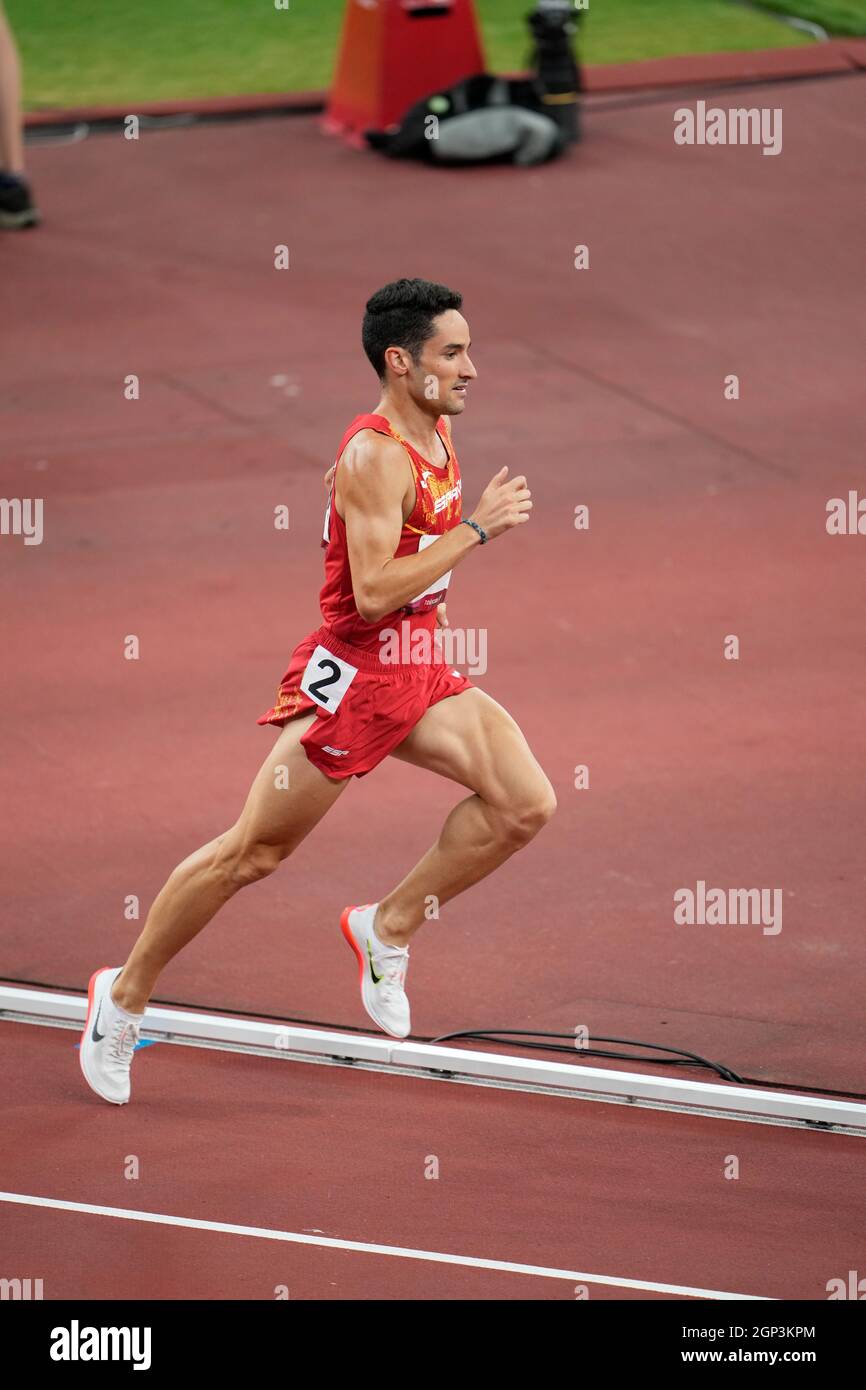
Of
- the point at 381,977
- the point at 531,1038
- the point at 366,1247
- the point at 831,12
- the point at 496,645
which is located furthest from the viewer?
the point at 831,12

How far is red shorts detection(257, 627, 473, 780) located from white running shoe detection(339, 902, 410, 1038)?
2.09ft

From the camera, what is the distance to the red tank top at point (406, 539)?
5.70 m

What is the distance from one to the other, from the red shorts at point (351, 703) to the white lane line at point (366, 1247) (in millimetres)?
1305

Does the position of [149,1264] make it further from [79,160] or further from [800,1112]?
[79,160]

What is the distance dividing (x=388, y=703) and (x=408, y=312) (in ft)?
3.70

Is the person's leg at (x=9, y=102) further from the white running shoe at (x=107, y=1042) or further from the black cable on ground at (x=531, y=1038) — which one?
the white running shoe at (x=107, y=1042)

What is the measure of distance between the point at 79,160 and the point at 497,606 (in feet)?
26.5

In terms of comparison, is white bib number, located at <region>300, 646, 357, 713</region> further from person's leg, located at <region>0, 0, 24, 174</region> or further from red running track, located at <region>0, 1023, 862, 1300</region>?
person's leg, located at <region>0, 0, 24, 174</region>

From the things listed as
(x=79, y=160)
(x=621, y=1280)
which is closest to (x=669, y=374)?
(x=79, y=160)

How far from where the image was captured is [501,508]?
552 centimetres

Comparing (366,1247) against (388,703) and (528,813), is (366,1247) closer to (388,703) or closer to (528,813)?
(528,813)

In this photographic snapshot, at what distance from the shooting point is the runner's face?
564 cm

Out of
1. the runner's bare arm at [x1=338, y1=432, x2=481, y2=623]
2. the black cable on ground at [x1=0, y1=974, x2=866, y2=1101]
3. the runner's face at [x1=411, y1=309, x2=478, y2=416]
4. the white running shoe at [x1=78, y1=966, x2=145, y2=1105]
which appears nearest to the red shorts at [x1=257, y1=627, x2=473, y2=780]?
the runner's bare arm at [x1=338, y1=432, x2=481, y2=623]

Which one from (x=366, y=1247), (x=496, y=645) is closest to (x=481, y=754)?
(x=366, y=1247)
